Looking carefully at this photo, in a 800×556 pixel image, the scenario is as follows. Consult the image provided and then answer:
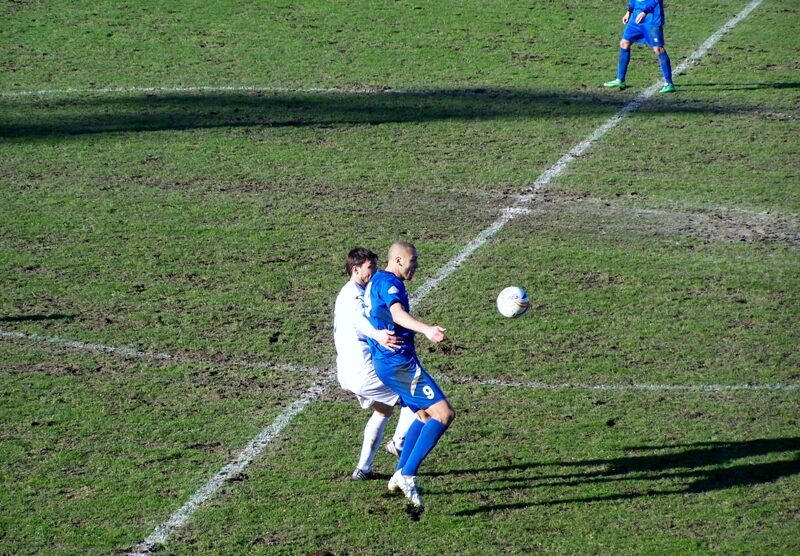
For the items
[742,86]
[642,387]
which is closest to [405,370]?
[642,387]

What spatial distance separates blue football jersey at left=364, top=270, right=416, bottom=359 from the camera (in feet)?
24.9

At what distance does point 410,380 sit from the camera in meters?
7.77

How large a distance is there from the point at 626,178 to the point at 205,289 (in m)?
6.03

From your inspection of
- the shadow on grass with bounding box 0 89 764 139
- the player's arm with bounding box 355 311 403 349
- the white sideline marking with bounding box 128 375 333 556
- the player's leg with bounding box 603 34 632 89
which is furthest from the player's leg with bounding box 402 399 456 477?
the player's leg with bounding box 603 34 632 89

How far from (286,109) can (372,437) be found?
406 inches

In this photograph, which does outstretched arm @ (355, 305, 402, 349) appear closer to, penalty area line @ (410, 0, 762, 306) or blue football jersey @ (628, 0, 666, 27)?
penalty area line @ (410, 0, 762, 306)

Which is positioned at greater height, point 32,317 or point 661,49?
point 661,49

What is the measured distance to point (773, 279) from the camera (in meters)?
12.0

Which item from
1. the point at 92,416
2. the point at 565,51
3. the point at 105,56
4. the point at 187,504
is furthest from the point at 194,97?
the point at 187,504

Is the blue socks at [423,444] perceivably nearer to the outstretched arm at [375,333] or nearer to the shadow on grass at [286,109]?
the outstretched arm at [375,333]

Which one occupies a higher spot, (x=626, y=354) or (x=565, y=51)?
(x=565, y=51)

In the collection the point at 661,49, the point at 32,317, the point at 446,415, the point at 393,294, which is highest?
the point at 661,49

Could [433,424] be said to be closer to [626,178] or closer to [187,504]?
[187,504]

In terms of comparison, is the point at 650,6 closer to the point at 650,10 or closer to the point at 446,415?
the point at 650,10
